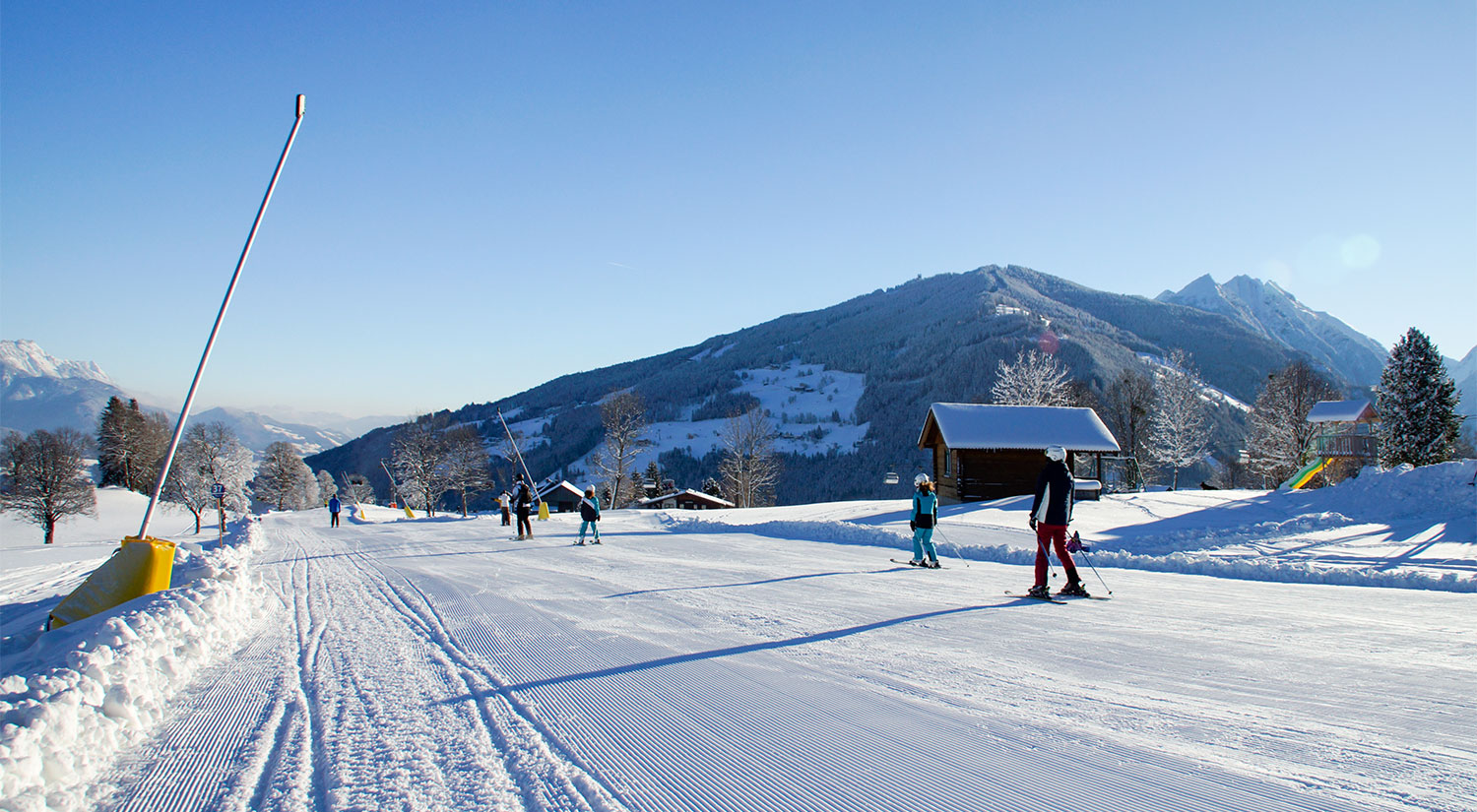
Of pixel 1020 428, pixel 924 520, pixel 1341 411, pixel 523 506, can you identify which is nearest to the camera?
pixel 924 520

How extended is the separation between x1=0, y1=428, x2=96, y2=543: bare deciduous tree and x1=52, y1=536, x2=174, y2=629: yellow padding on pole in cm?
4692

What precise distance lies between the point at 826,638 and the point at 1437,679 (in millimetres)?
4658

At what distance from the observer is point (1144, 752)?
391 centimetres

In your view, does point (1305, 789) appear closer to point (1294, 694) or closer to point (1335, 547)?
point (1294, 694)

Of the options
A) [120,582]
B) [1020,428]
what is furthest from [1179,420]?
[120,582]

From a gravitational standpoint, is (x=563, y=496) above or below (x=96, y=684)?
A: below

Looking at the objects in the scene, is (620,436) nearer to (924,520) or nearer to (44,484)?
(44,484)

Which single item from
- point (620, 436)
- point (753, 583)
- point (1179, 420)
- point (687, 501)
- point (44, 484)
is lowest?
point (687, 501)

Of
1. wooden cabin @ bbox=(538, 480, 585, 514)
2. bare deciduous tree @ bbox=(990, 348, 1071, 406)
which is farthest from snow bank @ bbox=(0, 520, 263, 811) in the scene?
wooden cabin @ bbox=(538, 480, 585, 514)

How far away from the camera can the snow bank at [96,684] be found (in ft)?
12.2

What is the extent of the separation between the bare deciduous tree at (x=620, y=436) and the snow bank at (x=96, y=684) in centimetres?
4241

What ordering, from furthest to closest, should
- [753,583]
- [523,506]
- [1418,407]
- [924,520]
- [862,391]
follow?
[862,391] → [1418,407] → [523,506] → [924,520] → [753,583]

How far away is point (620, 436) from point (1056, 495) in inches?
1715

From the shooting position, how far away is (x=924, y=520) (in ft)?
41.6
